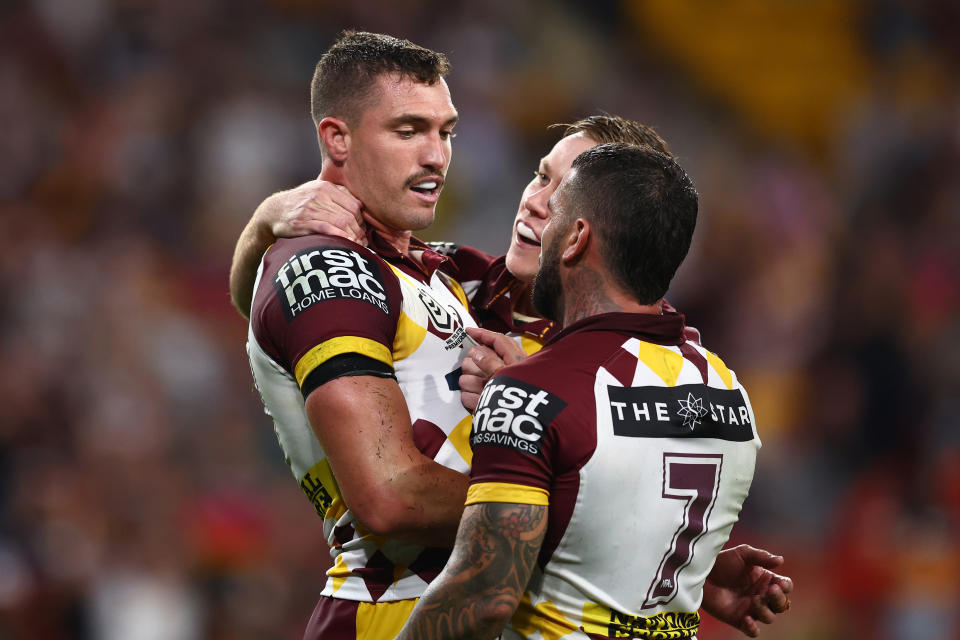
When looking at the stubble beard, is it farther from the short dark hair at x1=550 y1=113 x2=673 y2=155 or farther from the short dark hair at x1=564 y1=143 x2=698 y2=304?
the short dark hair at x1=550 y1=113 x2=673 y2=155

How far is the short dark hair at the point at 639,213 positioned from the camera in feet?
9.18

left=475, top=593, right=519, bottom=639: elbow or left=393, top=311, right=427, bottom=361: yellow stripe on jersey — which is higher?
left=393, top=311, right=427, bottom=361: yellow stripe on jersey

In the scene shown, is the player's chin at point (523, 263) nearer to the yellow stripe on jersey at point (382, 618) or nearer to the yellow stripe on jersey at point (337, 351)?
the yellow stripe on jersey at point (337, 351)

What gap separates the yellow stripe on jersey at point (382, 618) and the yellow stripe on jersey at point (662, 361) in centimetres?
96

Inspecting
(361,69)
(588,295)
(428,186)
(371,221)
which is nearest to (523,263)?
(428,186)

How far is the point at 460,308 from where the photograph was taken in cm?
358

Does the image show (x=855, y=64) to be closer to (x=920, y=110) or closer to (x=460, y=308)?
(x=920, y=110)

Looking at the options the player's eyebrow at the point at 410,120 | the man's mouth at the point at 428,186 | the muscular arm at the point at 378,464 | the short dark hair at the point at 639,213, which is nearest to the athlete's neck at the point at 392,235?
the man's mouth at the point at 428,186

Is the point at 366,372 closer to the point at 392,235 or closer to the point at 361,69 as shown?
the point at 392,235

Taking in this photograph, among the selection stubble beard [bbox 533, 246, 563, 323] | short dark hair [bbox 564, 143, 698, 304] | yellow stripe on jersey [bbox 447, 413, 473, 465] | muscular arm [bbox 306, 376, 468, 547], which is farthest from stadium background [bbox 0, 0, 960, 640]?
short dark hair [bbox 564, 143, 698, 304]

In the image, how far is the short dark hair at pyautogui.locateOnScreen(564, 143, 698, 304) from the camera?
280 centimetres

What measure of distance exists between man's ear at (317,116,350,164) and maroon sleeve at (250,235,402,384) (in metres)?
0.44

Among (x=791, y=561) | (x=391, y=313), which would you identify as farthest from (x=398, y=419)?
(x=791, y=561)

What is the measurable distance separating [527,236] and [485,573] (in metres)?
1.44
